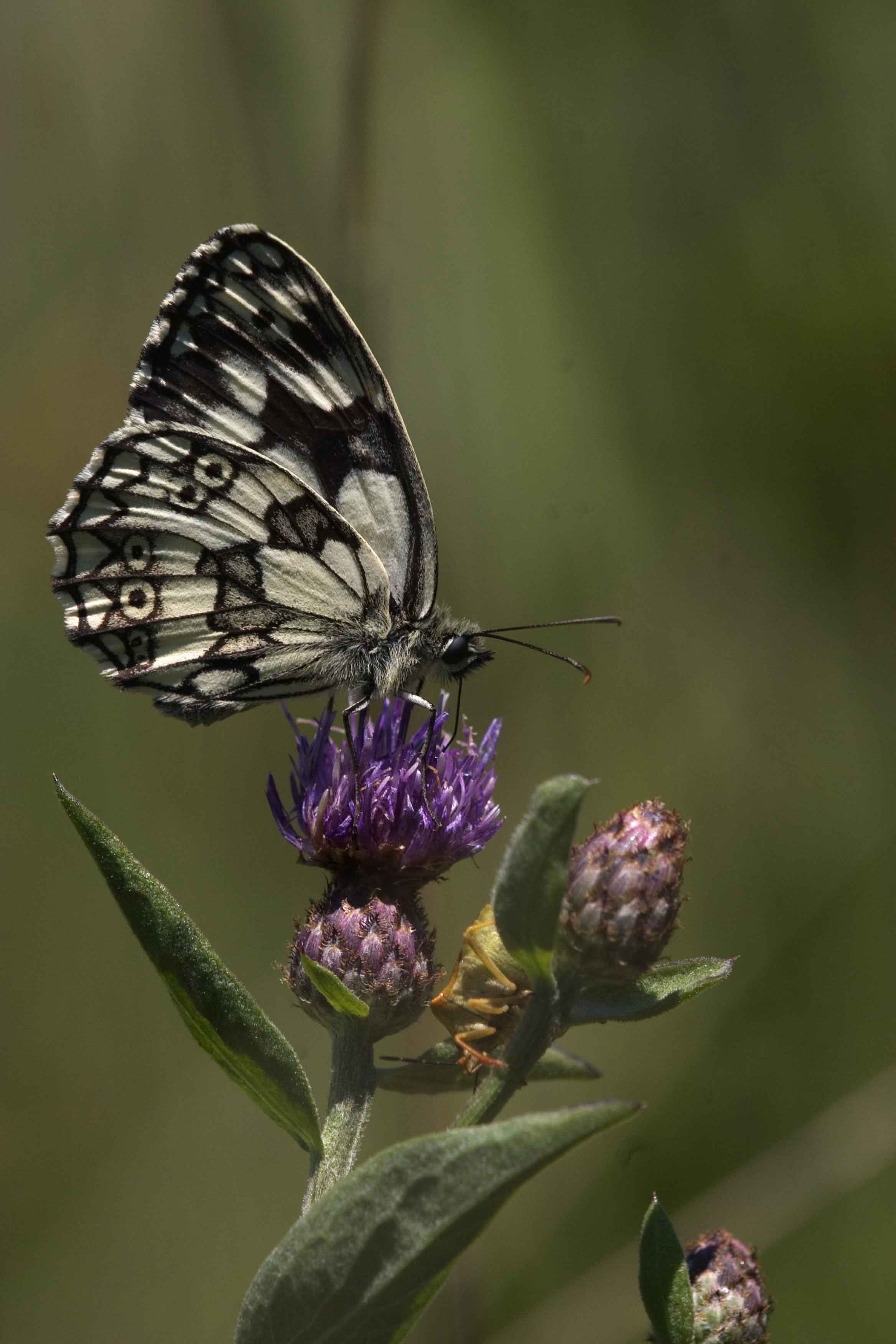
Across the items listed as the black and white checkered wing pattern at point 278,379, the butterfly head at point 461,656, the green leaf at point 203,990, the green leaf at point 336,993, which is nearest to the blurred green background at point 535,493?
the black and white checkered wing pattern at point 278,379

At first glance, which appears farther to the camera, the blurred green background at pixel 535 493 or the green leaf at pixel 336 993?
the blurred green background at pixel 535 493

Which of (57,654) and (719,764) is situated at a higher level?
(57,654)

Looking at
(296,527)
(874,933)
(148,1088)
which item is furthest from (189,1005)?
(874,933)

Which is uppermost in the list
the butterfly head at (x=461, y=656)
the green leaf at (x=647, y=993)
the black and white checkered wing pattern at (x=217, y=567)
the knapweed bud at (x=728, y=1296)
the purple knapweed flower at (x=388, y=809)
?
the black and white checkered wing pattern at (x=217, y=567)

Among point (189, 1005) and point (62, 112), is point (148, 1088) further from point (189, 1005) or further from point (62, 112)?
point (62, 112)

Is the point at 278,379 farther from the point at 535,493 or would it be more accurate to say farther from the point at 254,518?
the point at 535,493

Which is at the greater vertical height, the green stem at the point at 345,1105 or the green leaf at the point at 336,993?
the green leaf at the point at 336,993

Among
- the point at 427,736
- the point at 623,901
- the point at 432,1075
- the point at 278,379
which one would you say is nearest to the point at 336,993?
the point at 432,1075

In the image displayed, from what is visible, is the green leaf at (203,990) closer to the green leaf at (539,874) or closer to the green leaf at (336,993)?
the green leaf at (336,993)
